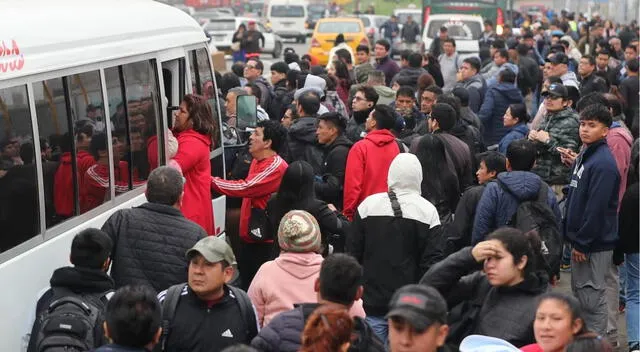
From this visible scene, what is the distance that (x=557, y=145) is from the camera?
1074cm

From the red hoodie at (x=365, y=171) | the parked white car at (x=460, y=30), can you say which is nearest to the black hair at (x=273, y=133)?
the red hoodie at (x=365, y=171)

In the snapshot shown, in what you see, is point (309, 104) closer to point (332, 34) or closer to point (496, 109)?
point (496, 109)

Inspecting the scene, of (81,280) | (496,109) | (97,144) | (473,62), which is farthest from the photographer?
(473,62)

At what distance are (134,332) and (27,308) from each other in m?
1.83

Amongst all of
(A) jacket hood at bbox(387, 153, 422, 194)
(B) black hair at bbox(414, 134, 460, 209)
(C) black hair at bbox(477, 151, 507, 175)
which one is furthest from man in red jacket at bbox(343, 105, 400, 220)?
(A) jacket hood at bbox(387, 153, 422, 194)

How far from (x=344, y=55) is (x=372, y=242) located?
1132cm

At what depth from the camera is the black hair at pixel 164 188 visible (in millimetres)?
6844

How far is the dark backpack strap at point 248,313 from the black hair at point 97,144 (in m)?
2.06

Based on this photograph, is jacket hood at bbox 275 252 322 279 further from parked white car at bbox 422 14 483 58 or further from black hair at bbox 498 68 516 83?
parked white car at bbox 422 14 483 58

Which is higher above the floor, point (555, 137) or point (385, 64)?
point (555, 137)

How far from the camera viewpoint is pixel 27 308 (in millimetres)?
6547

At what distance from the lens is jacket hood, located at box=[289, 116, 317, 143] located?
33.6 ft

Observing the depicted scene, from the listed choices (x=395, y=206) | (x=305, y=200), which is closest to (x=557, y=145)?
(x=305, y=200)

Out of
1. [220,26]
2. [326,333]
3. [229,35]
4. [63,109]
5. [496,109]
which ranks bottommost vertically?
[229,35]
